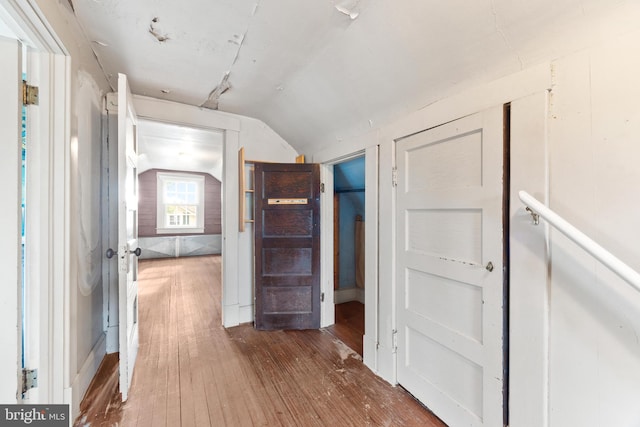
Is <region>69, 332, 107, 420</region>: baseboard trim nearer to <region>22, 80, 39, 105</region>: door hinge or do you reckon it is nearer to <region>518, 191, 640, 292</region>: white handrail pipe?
<region>22, 80, 39, 105</region>: door hinge

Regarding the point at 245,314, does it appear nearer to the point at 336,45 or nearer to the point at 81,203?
the point at 81,203

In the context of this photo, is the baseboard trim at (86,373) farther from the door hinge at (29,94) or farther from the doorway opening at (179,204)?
the doorway opening at (179,204)

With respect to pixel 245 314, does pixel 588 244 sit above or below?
above

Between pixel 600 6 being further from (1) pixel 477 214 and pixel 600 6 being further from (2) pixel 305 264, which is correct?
(2) pixel 305 264

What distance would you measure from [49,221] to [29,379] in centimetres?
77

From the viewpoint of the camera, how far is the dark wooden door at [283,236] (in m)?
2.62

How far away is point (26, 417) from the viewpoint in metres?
1.22

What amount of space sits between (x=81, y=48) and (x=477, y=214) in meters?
2.46

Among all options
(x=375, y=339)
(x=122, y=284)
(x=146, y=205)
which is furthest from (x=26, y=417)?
(x=146, y=205)

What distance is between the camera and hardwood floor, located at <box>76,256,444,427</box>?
147 centimetres

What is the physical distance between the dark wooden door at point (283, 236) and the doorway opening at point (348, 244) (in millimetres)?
599

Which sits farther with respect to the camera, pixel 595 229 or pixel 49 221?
pixel 49 221

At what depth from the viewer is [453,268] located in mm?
1394

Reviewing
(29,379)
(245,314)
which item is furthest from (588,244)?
(245,314)
